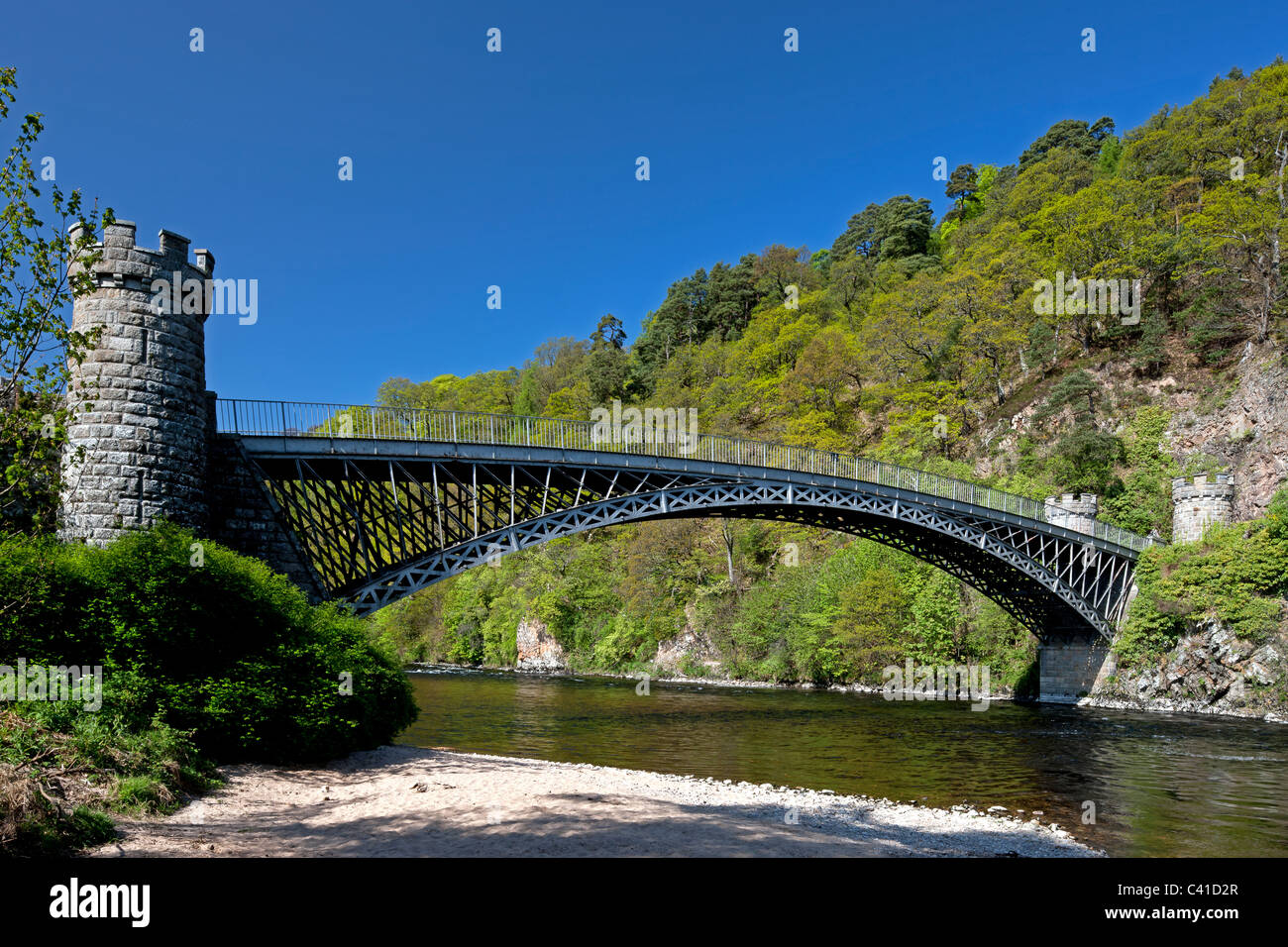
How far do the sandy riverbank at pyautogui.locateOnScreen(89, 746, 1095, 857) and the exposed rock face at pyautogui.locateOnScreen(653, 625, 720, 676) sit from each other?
33.2m

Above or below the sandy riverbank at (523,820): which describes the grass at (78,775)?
above

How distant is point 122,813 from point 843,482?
26.8 meters

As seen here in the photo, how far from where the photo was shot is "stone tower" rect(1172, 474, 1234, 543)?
31828 millimetres

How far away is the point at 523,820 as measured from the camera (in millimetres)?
9031

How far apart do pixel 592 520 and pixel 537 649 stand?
37.9 m

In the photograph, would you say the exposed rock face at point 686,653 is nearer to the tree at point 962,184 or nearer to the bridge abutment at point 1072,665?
the bridge abutment at point 1072,665

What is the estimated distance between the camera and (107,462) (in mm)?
14109

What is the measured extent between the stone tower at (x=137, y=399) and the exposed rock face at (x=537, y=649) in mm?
44632

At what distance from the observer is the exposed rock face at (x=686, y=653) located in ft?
155

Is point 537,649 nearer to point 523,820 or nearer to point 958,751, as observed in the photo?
point 958,751

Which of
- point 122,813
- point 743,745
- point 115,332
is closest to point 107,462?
point 115,332

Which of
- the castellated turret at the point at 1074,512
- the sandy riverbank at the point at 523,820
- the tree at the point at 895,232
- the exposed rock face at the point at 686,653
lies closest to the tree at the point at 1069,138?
the tree at the point at 895,232

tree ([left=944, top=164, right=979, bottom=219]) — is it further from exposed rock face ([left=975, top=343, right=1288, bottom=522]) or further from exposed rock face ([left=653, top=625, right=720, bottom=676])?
exposed rock face ([left=653, top=625, right=720, bottom=676])

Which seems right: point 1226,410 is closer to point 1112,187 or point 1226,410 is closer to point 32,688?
point 1112,187
